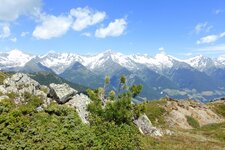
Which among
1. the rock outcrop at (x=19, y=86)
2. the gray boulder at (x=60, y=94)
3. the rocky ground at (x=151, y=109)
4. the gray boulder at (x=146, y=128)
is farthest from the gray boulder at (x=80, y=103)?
the gray boulder at (x=146, y=128)

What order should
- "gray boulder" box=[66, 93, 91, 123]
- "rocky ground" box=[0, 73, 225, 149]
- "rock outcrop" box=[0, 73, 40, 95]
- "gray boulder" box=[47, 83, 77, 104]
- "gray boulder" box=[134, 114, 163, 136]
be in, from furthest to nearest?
"gray boulder" box=[134, 114, 163, 136], "rock outcrop" box=[0, 73, 40, 95], "gray boulder" box=[47, 83, 77, 104], "rocky ground" box=[0, 73, 225, 149], "gray boulder" box=[66, 93, 91, 123]

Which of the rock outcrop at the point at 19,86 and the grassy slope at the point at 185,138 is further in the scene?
the rock outcrop at the point at 19,86

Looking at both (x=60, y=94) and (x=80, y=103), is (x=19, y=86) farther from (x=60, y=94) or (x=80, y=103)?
(x=80, y=103)

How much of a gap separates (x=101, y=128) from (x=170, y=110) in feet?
267

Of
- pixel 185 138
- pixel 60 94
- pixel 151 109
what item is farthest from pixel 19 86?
pixel 151 109

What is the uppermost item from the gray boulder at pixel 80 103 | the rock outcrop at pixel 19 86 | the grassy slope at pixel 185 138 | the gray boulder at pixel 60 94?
the rock outcrop at pixel 19 86

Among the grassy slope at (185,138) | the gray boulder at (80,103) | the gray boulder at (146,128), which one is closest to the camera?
the grassy slope at (185,138)

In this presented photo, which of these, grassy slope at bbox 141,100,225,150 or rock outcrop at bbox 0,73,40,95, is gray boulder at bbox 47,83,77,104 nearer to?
rock outcrop at bbox 0,73,40,95

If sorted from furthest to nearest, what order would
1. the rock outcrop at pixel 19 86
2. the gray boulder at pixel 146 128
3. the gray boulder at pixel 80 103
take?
the gray boulder at pixel 146 128
the rock outcrop at pixel 19 86
the gray boulder at pixel 80 103

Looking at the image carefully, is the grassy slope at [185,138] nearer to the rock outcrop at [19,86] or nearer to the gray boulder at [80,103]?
the gray boulder at [80,103]

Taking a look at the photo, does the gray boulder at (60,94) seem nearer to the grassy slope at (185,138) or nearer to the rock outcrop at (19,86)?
the rock outcrop at (19,86)

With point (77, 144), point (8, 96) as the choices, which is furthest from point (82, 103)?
point (77, 144)

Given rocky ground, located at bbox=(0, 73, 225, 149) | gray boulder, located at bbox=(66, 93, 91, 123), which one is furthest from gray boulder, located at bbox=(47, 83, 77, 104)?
gray boulder, located at bbox=(66, 93, 91, 123)

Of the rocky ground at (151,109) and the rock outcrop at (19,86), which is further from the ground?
the rock outcrop at (19,86)
